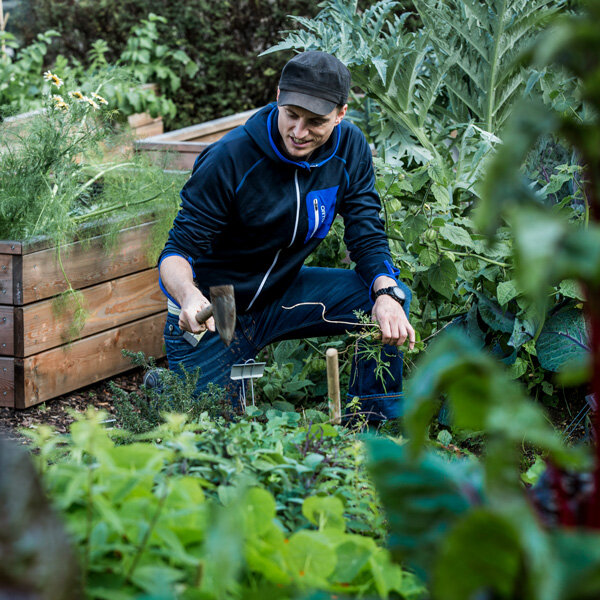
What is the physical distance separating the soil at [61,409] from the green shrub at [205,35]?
3.91 meters

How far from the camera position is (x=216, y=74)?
24.1 ft

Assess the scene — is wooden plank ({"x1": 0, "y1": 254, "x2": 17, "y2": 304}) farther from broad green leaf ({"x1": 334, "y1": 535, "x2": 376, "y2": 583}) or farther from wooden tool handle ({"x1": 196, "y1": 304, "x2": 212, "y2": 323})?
broad green leaf ({"x1": 334, "y1": 535, "x2": 376, "y2": 583})

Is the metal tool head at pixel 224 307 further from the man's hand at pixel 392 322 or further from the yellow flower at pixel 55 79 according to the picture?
the yellow flower at pixel 55 79

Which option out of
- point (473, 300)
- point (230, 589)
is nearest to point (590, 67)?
point (230, 589)

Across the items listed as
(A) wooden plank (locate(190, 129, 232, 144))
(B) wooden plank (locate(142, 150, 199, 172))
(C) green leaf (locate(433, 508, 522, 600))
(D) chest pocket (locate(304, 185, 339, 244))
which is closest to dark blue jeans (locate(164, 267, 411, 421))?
(D) chest pocket (locate(304, 185, 339, 244))

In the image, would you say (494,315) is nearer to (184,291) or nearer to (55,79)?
(184,291)

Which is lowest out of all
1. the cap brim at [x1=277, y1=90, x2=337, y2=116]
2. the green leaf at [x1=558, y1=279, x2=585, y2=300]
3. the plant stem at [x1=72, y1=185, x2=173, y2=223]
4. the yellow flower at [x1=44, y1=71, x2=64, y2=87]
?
the green leaf at [x1=558, y1=279, x2=585, y2=300]

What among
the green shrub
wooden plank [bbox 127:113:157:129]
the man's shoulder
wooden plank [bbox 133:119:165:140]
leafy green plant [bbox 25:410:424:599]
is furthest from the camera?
the green shrub

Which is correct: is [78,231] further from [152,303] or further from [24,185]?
[152,303]

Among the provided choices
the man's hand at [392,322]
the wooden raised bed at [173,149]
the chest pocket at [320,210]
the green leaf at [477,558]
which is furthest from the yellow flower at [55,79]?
the green leaf at [477,558]

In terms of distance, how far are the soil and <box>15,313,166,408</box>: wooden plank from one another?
42 millimetres

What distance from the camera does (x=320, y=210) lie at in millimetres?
3176

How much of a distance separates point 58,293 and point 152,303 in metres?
0.60

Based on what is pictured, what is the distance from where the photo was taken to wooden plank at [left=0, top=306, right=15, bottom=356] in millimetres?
3207
